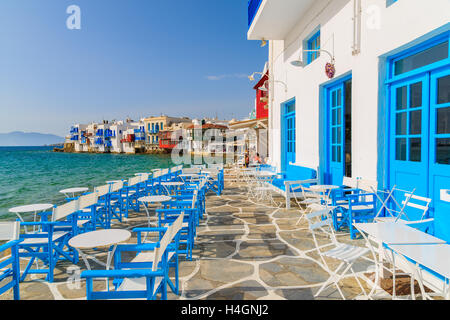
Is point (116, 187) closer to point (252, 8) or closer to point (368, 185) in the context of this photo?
point (368, 185)

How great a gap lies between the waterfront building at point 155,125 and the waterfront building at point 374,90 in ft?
207

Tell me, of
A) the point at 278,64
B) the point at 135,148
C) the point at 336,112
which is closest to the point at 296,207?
the point at 336,112

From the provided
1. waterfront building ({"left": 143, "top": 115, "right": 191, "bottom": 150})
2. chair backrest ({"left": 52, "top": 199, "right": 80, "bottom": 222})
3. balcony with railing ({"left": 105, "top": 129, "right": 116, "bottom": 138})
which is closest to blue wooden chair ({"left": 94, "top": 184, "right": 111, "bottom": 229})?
chair backrest ({"left": 52, "top": 199, "right": 80, "bottom": 222})

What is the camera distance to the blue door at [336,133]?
19.5 feet

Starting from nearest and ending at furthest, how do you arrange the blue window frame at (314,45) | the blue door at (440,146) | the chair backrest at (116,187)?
the blue door at (440,146) < the chair backrest at (116,187) < the blue window frame at (314,45)

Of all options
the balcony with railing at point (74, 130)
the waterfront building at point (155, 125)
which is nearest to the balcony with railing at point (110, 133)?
the waterfront building at point (155, 125)

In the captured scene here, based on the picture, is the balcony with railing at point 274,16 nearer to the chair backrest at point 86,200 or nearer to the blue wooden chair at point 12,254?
the chair backrest at point 86,200

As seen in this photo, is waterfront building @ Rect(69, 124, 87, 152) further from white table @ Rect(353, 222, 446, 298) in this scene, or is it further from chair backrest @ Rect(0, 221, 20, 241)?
white table @ Rect(353, 222, 446, 298)

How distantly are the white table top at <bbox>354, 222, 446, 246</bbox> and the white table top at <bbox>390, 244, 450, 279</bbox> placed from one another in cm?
8

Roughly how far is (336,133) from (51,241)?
568 cm

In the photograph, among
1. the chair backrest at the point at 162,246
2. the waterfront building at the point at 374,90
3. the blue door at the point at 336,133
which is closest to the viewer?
the chair backrest at the point at 162,246

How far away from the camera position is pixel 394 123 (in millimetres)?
4145
